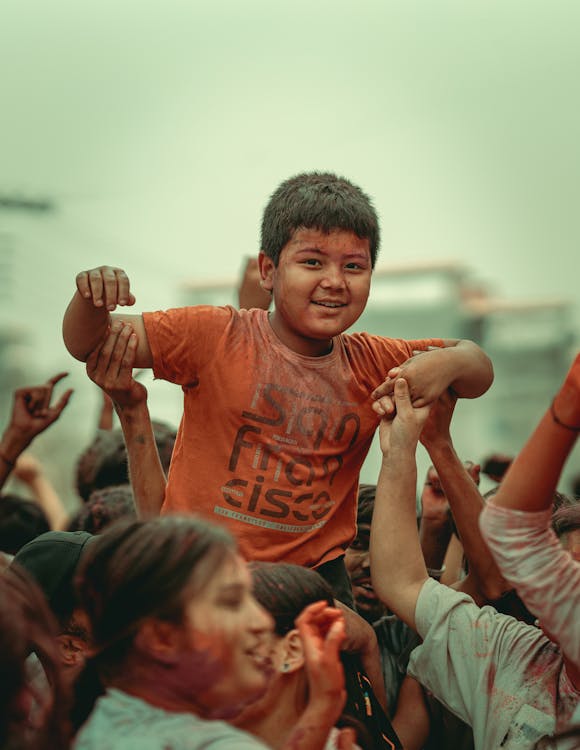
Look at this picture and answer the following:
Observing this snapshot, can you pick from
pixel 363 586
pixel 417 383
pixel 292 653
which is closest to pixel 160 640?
pixel 292 653

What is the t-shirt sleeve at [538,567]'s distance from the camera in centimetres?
174

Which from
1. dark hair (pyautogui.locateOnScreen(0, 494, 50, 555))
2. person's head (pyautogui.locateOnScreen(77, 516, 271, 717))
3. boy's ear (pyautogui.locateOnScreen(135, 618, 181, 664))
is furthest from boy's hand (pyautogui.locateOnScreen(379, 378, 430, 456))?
dark hair (pyautogui.locateOnScreen(0, 494, 50, 555))

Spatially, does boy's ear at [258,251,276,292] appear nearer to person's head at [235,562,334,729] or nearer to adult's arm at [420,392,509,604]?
adult's arm at [420,392,509,604]

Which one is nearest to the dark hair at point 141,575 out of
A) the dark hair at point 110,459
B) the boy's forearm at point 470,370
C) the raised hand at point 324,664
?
the raised hand at point 324,664

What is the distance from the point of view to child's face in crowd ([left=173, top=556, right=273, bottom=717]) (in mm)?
1539

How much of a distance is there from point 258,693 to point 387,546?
608 millimetres

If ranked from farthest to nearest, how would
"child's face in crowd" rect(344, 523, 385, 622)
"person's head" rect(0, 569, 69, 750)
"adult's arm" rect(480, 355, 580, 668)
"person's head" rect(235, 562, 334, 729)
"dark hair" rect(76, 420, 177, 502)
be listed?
"dark hair" rect(76, 420, 177, 502) < "child's face in crowd" rect(344, 523, 385, 622) < "person's head" rect(235, 562, 334, 729) < "adult's arm" rect(480, 355, 580, 668) < "person's head" rect(0, 569, 69, 750)

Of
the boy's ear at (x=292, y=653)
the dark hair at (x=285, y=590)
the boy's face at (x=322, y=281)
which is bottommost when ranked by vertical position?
the boy's ear at (x=292, y=653)

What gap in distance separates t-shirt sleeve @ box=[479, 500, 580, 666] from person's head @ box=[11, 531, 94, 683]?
100 centimetres

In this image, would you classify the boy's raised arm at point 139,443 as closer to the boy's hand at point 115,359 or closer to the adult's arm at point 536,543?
the boy's hand at point 115,359

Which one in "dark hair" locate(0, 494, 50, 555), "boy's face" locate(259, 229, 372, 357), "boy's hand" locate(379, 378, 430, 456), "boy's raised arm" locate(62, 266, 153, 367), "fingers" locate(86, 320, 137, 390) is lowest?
"dark hair" locate(0, 494, 50, 555)

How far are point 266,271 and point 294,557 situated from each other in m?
0.71

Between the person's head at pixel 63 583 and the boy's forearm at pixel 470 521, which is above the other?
the boy's forearm at pixel 470 521

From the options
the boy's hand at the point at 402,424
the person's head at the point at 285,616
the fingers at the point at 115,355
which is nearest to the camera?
the person's head at the point at 285,616
